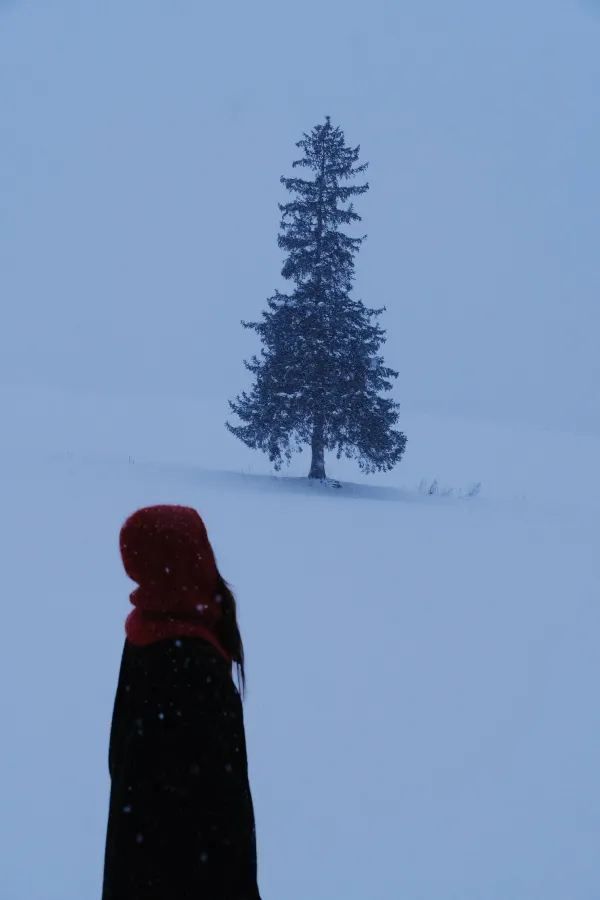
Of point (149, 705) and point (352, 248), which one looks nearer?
point (149, 705)

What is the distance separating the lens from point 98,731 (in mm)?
5090

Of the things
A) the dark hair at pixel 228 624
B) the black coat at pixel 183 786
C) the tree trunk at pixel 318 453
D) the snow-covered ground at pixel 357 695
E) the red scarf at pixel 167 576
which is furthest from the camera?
the tree trunk at pixel 318 453

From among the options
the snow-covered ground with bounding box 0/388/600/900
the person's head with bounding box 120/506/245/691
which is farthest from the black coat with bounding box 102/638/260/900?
the snow-covered ground with bounding box 0/388/600/900

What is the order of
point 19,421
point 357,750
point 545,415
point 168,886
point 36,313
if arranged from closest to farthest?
point 168,886 → point 357,750 → point 19,421 → point 545,415 → point 36,313

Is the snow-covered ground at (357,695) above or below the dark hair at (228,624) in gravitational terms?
below

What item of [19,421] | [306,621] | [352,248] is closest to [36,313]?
[19,421]

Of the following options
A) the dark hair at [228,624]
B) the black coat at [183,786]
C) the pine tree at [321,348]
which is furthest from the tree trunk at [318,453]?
the black coat at [183,786]

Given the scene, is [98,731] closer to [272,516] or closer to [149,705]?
[149,705]

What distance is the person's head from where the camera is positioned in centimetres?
235

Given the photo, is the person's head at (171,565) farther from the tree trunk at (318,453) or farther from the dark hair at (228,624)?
the tree trunk at (318,453)

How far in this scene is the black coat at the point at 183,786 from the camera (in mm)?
2182

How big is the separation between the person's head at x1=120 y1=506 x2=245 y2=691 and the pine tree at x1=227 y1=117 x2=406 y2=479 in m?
16.2

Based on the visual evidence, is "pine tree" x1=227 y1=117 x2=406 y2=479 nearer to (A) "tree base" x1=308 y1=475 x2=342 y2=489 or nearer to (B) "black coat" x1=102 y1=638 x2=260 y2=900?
(A) "tree base" x1=308 y1=475 x2=342 y2=489

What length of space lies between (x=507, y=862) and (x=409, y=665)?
2.70 metres
